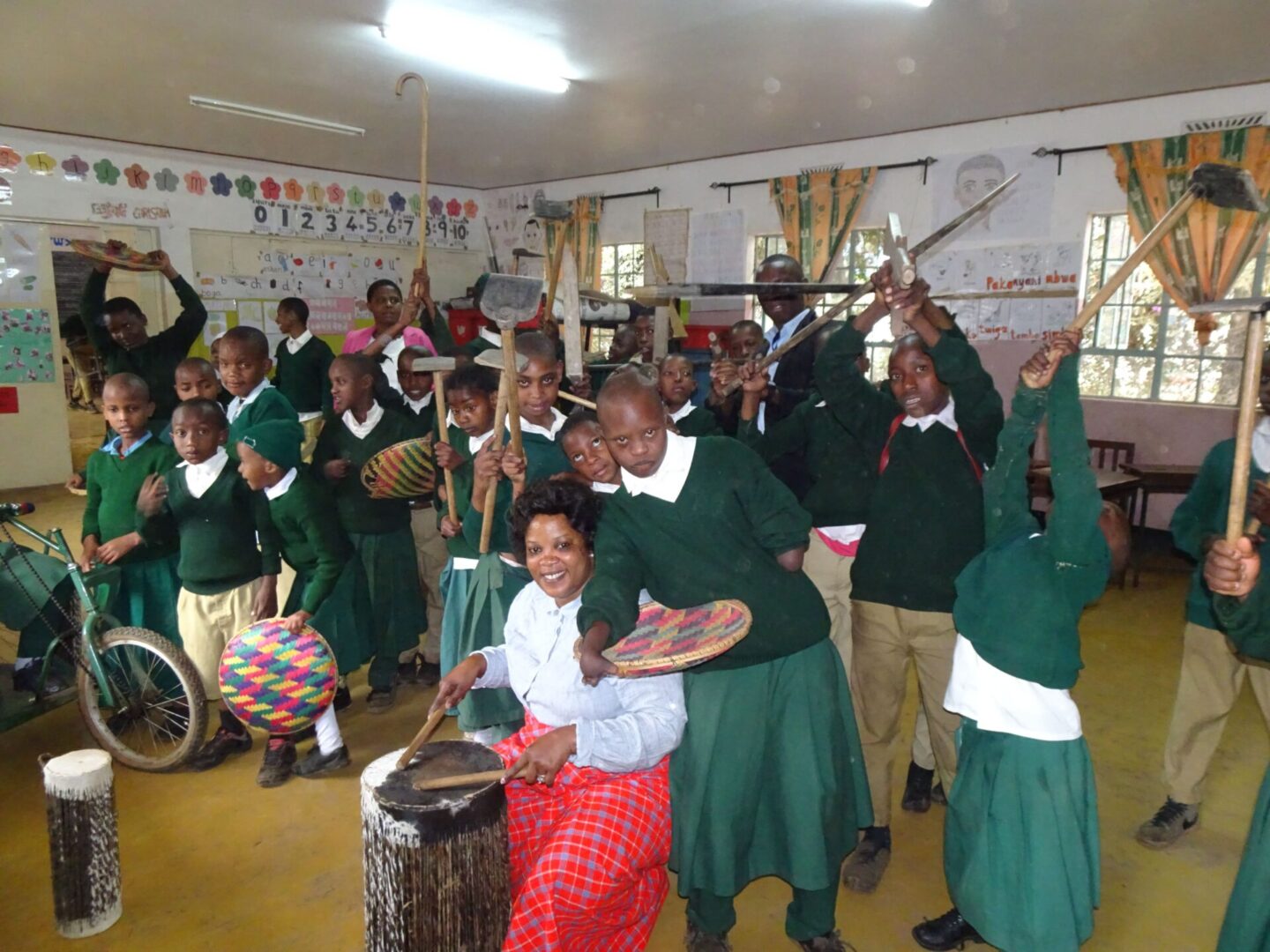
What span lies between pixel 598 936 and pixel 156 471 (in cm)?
246

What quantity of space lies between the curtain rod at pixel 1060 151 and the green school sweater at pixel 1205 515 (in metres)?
4.83

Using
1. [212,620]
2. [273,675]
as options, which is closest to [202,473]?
[212,620]

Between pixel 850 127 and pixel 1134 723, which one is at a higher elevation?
pixel 850 127

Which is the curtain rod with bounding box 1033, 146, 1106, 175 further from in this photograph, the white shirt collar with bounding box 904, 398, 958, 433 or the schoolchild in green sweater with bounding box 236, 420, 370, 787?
the schoolchild in green sweater with bounding box 236, 420, 370, 787

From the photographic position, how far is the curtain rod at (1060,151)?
6.48 m

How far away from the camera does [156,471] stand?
3291 millimetres

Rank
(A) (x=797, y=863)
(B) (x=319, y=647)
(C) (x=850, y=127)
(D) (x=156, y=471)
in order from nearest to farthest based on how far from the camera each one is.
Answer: (A) (x=797, y=863), (B) (x=319, y=647), (D) (x=156, y=471), (C) (x=850, y=127)

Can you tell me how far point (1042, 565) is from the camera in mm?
1849

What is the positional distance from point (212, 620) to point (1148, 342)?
6.66 m

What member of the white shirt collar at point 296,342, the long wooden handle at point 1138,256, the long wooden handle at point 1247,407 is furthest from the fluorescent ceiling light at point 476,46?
the long wooden handle at point 1247,407

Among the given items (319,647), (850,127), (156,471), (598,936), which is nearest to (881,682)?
(598,936)

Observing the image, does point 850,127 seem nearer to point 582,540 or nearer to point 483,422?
point 483,422

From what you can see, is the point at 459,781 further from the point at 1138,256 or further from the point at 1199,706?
the point at 1199,706

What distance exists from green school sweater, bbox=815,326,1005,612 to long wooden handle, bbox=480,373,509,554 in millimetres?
1097
